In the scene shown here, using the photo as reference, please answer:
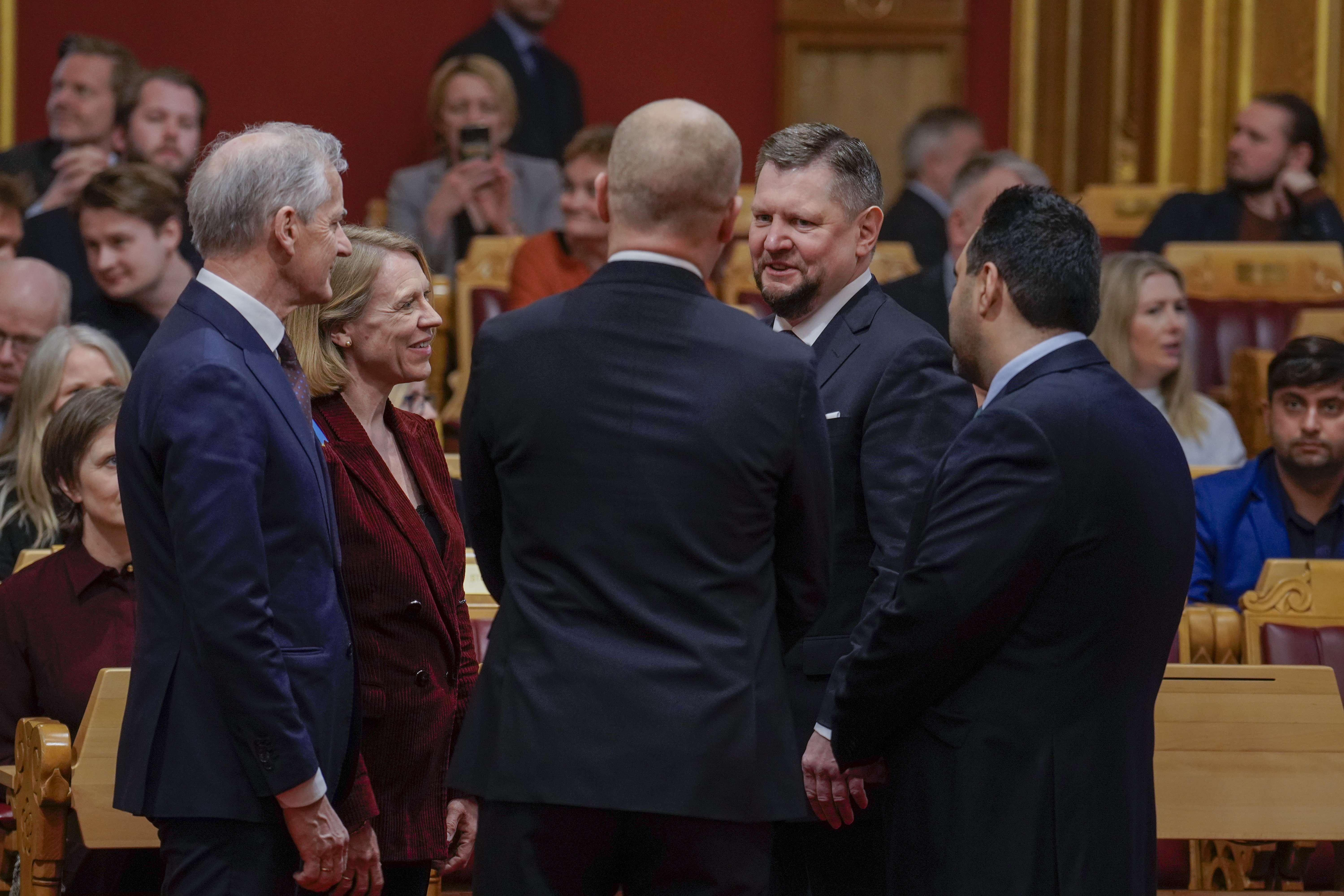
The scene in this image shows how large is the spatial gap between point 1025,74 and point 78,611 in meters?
5.49

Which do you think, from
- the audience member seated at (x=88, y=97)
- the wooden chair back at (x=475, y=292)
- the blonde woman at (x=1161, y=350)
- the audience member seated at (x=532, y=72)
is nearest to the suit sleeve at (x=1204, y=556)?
the blonde woman at (x=1161, y=350)

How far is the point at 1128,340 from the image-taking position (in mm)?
4410

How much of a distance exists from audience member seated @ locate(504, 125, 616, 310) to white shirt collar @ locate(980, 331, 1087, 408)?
8.70ft

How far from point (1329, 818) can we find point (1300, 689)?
20cm

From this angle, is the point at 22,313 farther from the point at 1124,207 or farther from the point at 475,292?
the point at 1124,207

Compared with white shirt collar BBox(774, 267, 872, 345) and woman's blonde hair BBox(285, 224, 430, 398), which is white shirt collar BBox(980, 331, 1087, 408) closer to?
white shirt collar BBox(774, 267, 872, 345)

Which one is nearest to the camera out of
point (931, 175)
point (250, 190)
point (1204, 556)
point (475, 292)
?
point (250, 190)

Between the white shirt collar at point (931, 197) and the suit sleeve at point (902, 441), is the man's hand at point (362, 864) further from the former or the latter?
the white shirt collar at point (931, 197)

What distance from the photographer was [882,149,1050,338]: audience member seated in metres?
4.51

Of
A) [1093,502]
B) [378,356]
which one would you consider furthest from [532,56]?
[1093,502]

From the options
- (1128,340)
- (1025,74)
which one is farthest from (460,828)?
(1025,74)

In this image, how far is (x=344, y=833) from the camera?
1770mm

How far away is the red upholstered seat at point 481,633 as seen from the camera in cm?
279

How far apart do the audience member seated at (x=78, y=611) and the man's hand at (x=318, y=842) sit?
2.95 feet
